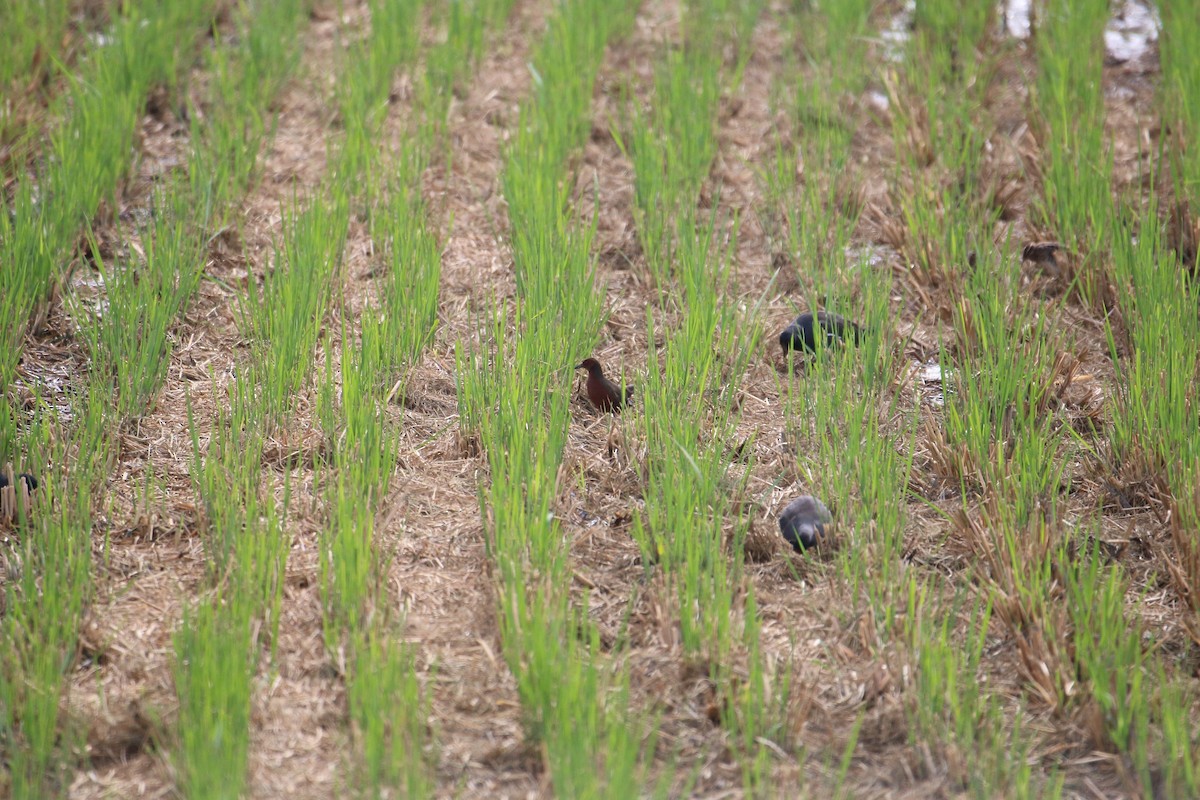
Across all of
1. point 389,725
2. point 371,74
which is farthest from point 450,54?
A: point 389,725

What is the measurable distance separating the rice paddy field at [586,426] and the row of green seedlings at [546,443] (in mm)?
10

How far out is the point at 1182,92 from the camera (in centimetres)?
358

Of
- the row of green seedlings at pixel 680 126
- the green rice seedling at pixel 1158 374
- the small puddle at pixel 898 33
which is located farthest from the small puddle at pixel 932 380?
the small puddle at pixel 898 33

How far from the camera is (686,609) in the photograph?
1.96 m

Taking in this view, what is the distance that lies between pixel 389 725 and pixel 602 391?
1014 millimetres

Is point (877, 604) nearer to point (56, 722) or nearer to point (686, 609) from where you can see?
point (686, 609)

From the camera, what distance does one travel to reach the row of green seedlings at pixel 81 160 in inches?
106

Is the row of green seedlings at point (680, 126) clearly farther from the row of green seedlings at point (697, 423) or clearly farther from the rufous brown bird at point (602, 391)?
the rufous brown bird at point (602, 391)

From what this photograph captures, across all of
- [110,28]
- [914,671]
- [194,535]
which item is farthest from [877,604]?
[110,28]

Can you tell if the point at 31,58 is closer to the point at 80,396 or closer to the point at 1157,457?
the point at 80,396

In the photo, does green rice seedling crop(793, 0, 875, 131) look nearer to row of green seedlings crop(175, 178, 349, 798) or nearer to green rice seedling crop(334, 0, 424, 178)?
green rice seedling crop(334, 0, 424, 178)

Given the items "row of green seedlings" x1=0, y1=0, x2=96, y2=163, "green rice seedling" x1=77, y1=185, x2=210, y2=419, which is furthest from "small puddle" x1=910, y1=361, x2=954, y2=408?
"row of green seedlings" x1=0, y1=0, x2=96, y2=163

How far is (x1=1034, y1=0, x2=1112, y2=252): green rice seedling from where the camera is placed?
312cm

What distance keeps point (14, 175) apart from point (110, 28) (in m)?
0.98
